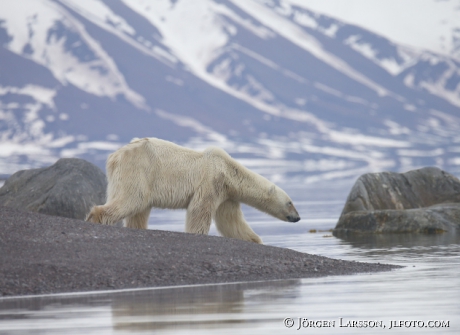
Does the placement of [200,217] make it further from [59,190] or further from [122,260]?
[59,190]

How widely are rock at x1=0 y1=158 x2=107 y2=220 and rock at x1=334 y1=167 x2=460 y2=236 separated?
6149 millimetres

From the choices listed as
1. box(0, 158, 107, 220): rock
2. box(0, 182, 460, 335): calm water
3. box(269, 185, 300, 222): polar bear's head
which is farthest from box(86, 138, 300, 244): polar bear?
box(0, 158, 107, 220): rock

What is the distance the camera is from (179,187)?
57.8 feet

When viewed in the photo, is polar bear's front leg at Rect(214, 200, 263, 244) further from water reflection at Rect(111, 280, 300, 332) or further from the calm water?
water reflection at Rect(111, 280, 300, 332)

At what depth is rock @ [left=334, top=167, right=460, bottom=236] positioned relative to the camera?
22828mm

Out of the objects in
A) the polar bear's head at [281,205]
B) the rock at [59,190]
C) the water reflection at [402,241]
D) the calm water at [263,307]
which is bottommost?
the calm water at [263,307]

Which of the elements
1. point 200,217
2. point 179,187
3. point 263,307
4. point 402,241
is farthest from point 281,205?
point 263,307

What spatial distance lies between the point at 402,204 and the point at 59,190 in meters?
9.01

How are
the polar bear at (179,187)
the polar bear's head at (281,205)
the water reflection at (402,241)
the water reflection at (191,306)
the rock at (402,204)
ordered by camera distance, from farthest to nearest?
the rock at (402,204)
the polar bear's head at (281,205)
the water reflection at (402,241)
the polar bear at (179,187)
the water reflection at (191,306)

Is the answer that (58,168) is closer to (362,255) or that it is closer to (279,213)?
(279,213)

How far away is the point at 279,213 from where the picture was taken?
18797mm

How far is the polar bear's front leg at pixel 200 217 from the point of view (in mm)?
17438
